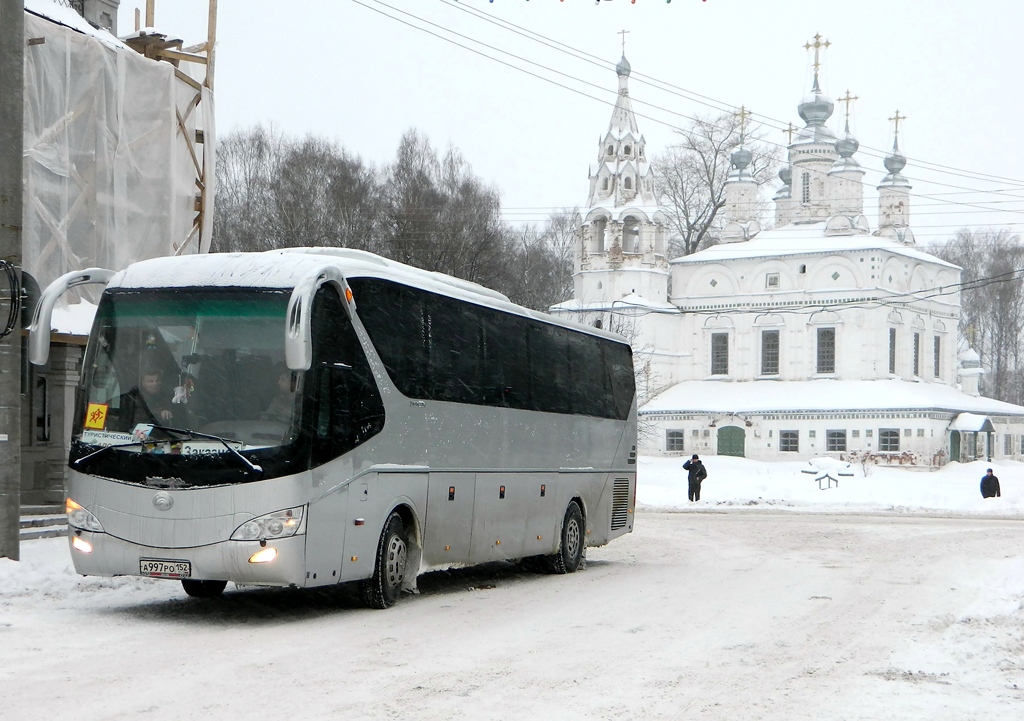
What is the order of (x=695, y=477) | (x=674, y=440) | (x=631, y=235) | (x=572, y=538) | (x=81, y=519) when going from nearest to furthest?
(x=81, y=519), (x=572, y=538), (x=695, y=477), (x=674, y=440), (x=631, y=235)

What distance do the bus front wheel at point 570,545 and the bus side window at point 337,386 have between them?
5.69 meters

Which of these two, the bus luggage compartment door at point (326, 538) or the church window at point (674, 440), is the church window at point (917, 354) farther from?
the bus luggage compartment door at point (326, 538)

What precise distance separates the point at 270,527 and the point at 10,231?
4380mm

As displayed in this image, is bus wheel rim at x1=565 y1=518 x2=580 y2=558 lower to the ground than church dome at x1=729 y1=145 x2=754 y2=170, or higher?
lower

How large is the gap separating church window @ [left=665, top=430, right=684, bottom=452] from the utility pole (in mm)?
54639

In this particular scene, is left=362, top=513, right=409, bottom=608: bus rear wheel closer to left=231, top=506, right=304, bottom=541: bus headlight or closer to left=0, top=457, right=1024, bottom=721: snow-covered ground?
left=0, top=457, right=1024, bottom=721: snow-covered ground

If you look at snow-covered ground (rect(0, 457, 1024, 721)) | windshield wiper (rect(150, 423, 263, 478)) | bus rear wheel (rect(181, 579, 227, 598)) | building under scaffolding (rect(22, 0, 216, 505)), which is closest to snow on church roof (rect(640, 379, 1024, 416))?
building under scaffolding (rect(22, 0, 216, 505))

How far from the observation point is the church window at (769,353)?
6900 cm

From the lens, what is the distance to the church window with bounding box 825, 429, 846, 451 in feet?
208

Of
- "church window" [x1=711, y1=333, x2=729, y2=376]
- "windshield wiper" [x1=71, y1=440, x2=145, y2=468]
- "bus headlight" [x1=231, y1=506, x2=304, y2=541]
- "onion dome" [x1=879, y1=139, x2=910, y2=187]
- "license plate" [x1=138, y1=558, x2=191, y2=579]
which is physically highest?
"onion dome" [x1=879, y1=139, x2=910, y2=187]

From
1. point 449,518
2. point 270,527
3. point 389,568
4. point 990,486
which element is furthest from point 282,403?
point 990,486

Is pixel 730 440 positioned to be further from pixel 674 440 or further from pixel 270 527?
pixel 270 527

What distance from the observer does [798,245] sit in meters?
68.2

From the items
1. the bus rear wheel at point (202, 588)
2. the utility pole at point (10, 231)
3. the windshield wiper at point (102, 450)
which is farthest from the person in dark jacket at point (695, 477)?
the windshield wiper at point (102, 450)
